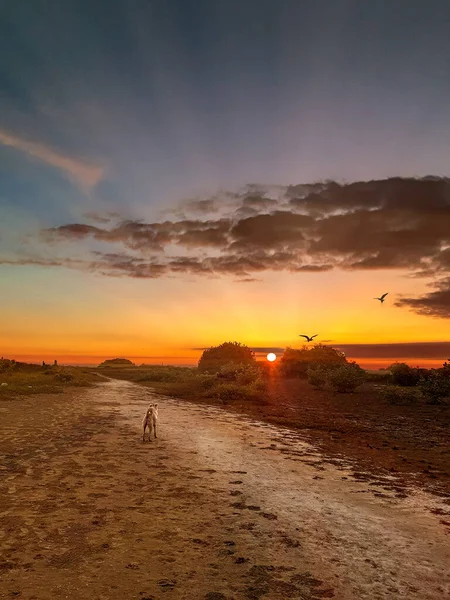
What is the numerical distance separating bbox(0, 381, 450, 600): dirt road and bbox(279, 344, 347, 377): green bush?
5383cm

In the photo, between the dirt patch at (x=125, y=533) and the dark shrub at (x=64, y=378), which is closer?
the dirt patch at (x=125, y=533)

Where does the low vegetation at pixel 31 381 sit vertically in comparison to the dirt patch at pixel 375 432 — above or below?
above

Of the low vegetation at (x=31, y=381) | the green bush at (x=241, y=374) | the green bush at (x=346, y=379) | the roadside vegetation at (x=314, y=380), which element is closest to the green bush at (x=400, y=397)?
the roadside vegetation at (x=314, y=380)

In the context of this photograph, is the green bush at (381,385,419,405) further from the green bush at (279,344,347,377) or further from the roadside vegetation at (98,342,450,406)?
the green bush at (279,344,347,377)

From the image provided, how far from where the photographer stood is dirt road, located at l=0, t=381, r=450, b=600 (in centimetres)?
548

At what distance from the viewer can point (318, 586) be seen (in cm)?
544

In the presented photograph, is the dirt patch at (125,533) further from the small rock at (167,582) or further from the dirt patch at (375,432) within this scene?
the dirt patch at (375,432)

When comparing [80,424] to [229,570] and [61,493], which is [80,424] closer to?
[61,493]

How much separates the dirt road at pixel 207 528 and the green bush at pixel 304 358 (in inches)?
2119

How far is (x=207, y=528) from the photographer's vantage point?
7289mm

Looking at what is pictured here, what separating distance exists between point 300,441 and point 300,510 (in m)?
8.10

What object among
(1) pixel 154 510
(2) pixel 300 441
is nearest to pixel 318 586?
(1) pixel 154 510

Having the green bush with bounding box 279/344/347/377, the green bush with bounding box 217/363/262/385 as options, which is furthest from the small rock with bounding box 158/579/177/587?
the green bush with bounding box 279/344/347/377

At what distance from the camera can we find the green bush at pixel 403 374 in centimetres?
4528
